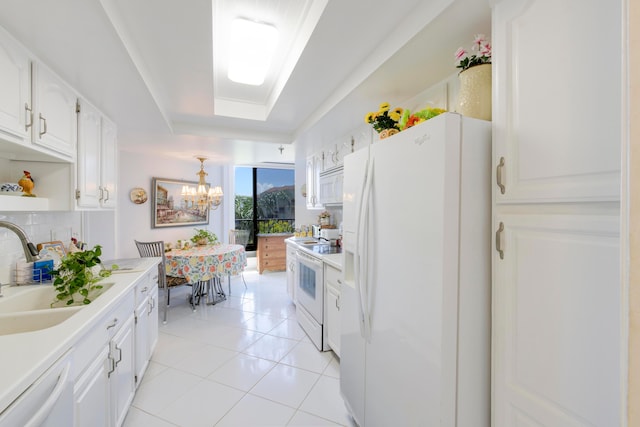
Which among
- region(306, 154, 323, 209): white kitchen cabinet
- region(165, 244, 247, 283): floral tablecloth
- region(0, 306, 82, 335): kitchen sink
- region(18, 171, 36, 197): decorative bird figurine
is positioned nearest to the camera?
region(0, 306, 82, 335): kitchen sink

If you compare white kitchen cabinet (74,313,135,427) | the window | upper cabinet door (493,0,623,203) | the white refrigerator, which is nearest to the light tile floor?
white kitchen cabinet (74,313,135,427)

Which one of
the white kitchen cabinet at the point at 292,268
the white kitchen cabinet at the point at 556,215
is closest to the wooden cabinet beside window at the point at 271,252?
the white kitchen cabinet at the point at 292,268

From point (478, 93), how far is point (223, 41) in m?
1.62

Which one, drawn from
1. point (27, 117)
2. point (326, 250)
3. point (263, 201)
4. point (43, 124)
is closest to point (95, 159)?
point (43, 124)

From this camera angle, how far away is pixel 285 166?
625cm

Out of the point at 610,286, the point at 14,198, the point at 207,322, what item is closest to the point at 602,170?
the point at 610,286

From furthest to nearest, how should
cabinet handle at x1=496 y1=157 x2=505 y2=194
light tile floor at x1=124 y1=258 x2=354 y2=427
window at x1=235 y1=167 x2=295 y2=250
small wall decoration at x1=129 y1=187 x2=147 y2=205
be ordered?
window at x1=235 y1=167 x2=295 y2=250
small wall decoration at x1=129 y1=187 x2=147 y2=205
light tile floor at x1=124 y1=258 x2=354 y2=427
cabinet handle at x1=496 y1=157 x2=505 y2=194

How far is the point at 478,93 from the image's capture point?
113 centimetres

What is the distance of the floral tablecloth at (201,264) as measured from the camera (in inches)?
127

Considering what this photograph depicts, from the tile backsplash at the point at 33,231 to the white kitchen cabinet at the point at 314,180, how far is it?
8.46ft

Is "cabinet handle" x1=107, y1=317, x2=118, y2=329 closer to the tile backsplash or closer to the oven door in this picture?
the tile backsplash

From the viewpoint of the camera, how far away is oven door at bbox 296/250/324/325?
2511mm

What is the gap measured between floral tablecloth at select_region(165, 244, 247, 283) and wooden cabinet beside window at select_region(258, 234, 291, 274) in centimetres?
188

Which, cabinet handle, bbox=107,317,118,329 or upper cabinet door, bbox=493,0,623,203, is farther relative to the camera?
cabinet handle, bbox=107,317,118,329
